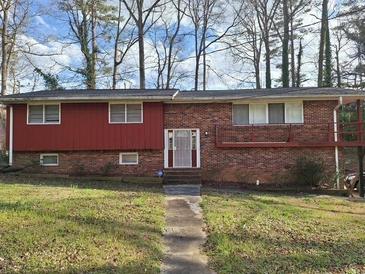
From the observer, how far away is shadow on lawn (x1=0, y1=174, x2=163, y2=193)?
15.8 meters

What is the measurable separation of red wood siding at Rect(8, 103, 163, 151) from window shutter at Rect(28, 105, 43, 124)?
0.22 metres

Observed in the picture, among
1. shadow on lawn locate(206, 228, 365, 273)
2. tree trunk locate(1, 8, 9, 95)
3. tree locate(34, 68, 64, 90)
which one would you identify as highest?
tree trunk locate(1, 8, 9, 95)

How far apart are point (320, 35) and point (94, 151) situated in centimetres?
2088

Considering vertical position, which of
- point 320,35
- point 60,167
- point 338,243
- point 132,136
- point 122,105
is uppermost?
point 320,35

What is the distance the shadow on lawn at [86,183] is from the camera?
15.8 m

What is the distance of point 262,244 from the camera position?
8.64 metres

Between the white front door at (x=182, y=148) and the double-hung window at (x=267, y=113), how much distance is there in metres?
2.28

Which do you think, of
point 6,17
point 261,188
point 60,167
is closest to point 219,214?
point 261,188

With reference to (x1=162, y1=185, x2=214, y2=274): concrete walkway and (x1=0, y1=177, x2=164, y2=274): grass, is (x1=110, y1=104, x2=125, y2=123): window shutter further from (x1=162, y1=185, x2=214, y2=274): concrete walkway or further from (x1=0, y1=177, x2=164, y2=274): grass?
(x1=0, y1=177, x2=164, y2=274): grass

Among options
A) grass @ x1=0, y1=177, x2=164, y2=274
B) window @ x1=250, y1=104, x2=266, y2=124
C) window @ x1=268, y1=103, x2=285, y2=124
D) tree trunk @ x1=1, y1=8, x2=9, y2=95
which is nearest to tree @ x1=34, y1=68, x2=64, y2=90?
tree trunk @ x1=1, y1=8, x2=9, y2=95

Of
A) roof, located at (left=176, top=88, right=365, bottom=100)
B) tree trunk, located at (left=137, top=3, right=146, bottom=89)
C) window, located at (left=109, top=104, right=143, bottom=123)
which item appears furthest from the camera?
tree trunk, located at (left=137, top=3, right=146, bottom=89)

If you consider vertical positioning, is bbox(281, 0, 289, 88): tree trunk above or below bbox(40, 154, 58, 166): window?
above

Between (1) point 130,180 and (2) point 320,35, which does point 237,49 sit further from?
(1) point 130,180

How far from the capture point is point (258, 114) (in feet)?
64.0
